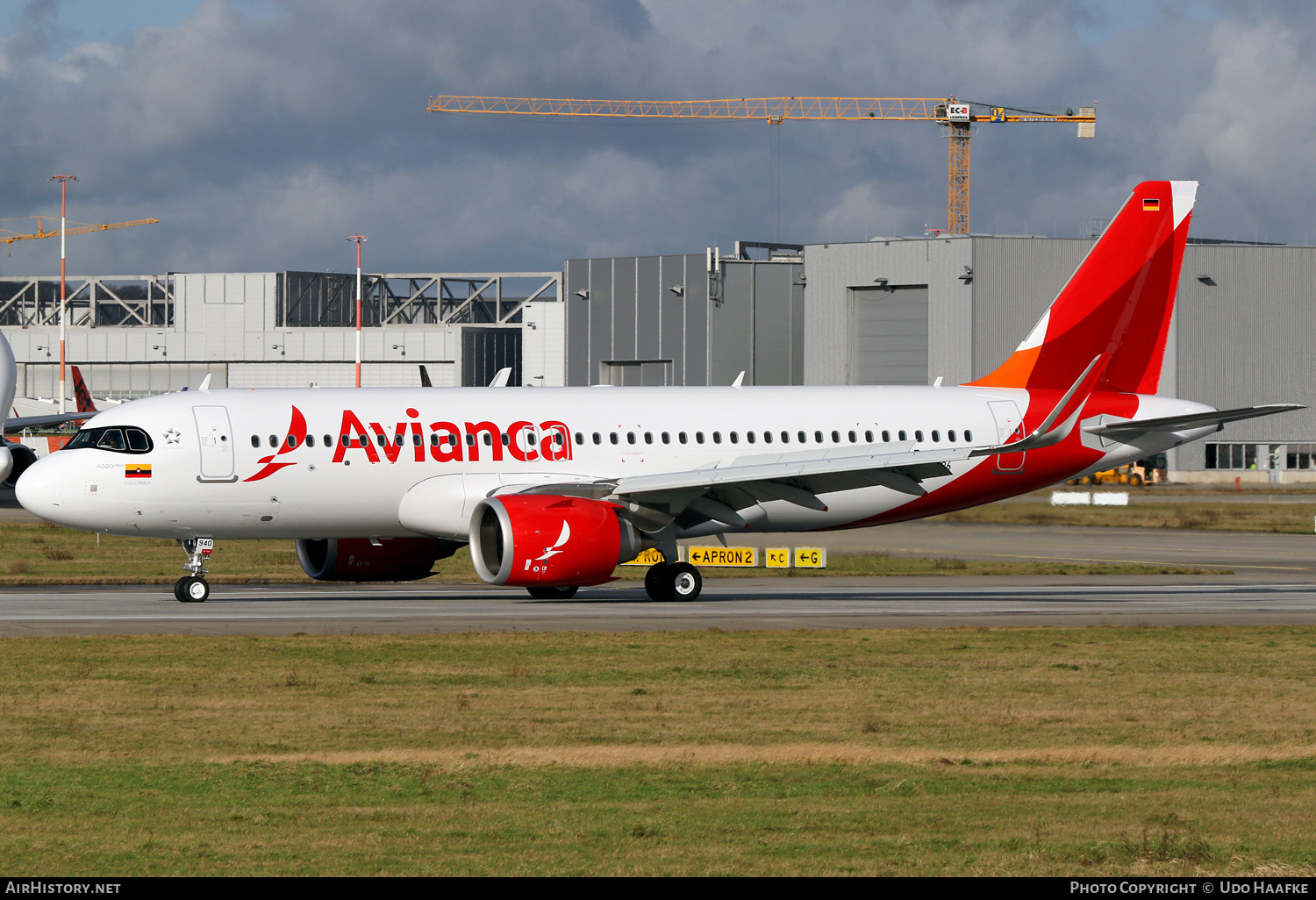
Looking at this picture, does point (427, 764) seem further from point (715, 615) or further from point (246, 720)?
point (715, 615)

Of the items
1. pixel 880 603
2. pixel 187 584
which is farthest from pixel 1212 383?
pixel 187 584

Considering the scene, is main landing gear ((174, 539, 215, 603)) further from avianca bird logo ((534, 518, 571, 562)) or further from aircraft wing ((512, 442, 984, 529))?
avianca bird logo ((534, 518, 571, 562))

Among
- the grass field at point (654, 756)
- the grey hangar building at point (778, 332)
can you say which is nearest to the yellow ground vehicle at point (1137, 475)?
the grey hangar building at point (778, 332)

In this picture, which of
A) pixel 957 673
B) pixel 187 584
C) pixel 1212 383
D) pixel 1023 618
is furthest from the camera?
pixel 1212 383

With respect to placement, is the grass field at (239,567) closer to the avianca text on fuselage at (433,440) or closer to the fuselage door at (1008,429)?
the fuselage door at (1008,429)

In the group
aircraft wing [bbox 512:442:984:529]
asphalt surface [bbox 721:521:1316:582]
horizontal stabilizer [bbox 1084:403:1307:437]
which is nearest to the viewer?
aircraft wing [bbox 512:442:984:529]

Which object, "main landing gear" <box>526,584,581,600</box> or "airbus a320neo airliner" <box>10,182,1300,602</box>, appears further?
"main landing gear" <box>526,584,581,600</box>

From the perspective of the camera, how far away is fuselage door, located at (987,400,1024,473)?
36.9 meters

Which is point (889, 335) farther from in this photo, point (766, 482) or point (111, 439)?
point (111, 439)

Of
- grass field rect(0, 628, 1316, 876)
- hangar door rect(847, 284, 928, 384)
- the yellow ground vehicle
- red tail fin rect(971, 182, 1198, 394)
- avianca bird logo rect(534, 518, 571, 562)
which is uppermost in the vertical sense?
Answer: hangar door rect(847, 284, 928, 384)

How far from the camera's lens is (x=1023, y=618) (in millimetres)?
29734

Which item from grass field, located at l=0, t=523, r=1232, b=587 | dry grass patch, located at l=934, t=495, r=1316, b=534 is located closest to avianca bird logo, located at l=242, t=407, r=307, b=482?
grass field, located at l=0, t=523, r=1232, b=587

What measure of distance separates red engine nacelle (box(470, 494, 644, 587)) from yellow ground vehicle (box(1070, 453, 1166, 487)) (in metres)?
70.4

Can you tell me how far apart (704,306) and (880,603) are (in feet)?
270
